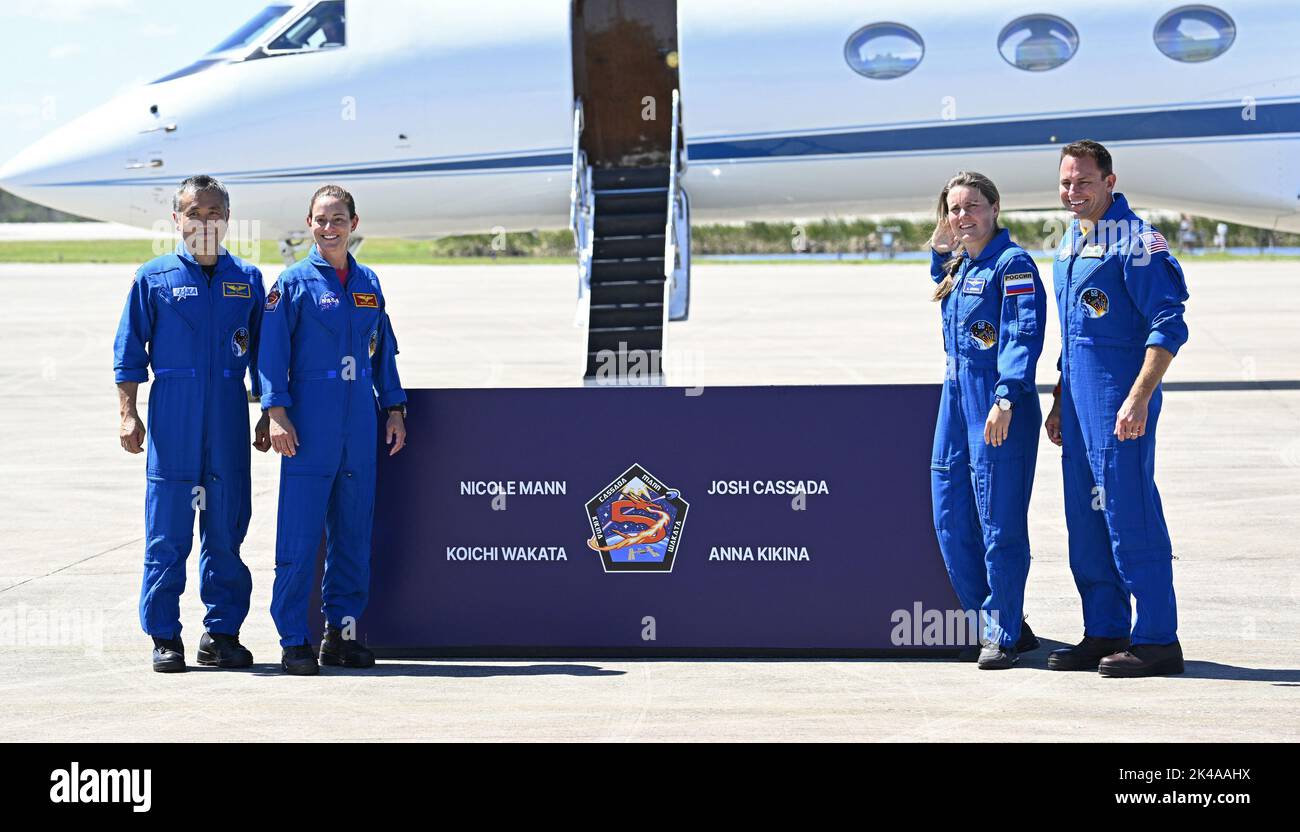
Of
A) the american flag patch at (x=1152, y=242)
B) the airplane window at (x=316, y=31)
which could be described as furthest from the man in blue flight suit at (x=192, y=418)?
the airplane window at (x=316, y=31)

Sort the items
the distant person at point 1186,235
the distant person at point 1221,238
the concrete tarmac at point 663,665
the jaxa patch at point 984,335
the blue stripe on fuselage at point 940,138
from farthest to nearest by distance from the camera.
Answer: the distant person at point 1221,238, the distant person at point 1186,235, the blue stripe on fuselage at point 940,138, the jaxa patch at point 984,335, the concrete tarmac at point 663,665

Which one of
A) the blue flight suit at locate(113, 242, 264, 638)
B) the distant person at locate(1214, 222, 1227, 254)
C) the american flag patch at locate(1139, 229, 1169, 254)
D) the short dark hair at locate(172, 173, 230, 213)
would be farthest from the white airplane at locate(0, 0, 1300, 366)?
the distant person at locate(1214, 222, 1227, 254)

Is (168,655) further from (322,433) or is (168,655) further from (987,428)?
(987,428)

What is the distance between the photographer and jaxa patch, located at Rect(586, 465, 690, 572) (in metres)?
6.78

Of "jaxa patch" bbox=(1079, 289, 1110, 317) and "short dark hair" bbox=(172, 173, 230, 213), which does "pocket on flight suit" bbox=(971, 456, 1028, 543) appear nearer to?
"jaxa patch" bbox=(1079, 289, 1110, 317)

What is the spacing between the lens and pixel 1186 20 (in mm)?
16703

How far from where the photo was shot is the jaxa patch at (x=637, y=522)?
6.78 m

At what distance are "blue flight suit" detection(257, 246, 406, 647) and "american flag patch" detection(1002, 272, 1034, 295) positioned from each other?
2471mm

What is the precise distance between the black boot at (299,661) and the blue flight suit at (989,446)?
259 cm

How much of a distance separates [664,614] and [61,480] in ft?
22.8

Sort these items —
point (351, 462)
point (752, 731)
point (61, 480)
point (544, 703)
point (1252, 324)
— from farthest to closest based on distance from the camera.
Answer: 1. point (1252, 324)
2. point (61, 480)
3. point (351, 462)
4. point (544, 703)
5. point (752, 731)

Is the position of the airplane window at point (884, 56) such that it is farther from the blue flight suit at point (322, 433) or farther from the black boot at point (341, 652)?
the black boot at point (341, 652)

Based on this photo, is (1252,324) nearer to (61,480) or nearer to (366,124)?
(366,124)
